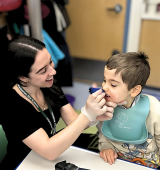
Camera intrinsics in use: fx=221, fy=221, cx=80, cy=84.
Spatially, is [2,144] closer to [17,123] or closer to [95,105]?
[17,123]

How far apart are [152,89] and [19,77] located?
229 cm

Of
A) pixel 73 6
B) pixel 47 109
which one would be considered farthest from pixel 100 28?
pixel 47 109

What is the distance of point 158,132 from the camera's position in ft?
3.43

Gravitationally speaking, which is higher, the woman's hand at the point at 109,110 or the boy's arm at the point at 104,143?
the woman's hand at the point at 109,110

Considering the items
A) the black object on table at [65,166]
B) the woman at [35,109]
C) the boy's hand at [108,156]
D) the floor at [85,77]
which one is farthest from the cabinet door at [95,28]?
the black object on table at [65,166]

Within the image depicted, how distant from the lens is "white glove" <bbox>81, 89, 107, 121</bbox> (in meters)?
0.93

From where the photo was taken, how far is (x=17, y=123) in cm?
105

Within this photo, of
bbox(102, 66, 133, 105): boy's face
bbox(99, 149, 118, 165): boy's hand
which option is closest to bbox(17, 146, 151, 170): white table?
bbox(99, 149, 118, 165): boy's hand

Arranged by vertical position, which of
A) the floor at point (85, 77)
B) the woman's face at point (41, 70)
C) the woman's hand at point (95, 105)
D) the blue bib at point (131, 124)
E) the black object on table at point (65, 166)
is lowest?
the floor at point (85, 77)

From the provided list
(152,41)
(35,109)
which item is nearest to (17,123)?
(35,109)

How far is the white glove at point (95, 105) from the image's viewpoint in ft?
3.06

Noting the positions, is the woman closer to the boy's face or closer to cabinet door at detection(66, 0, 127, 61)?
the boy's face

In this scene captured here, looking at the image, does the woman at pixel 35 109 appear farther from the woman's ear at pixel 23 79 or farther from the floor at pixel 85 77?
the floor at pixel 85 77

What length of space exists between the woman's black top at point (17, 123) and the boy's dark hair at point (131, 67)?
1.44 ft
